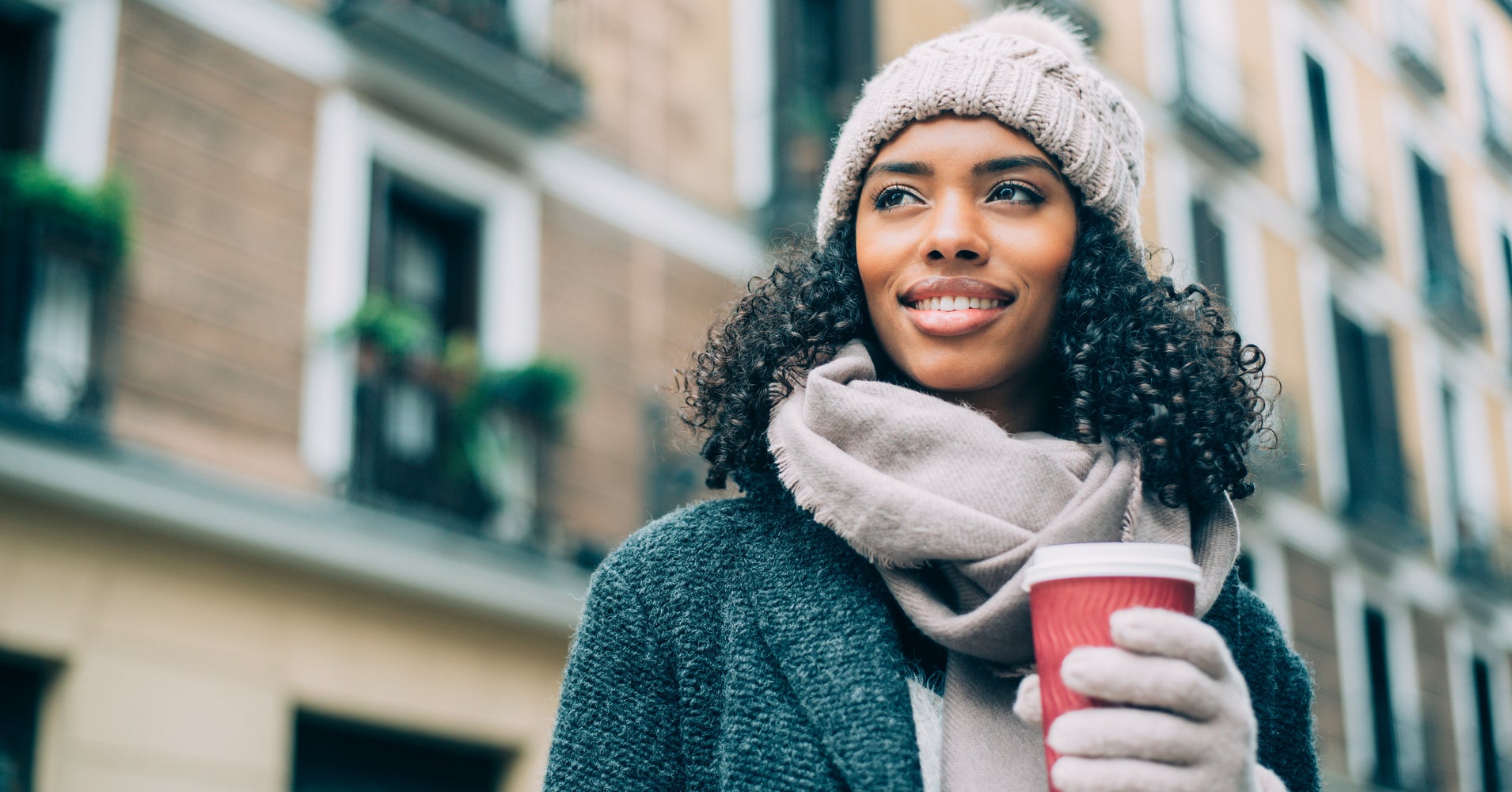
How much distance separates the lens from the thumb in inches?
57.6

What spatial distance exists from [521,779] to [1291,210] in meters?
13.1

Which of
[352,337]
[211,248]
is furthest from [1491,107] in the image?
[211,248]

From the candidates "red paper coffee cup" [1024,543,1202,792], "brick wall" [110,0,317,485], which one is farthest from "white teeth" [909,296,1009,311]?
"brick wall" [110,0,317,485]

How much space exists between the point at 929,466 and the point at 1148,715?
57 cm

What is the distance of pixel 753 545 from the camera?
2023 millimetres

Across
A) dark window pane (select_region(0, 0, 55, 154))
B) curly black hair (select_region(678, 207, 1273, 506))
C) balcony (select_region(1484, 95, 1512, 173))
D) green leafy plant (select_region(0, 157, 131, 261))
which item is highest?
balcony (select_region(1484, 95, 1512, 173))

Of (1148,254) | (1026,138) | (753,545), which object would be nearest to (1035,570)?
(753,545)

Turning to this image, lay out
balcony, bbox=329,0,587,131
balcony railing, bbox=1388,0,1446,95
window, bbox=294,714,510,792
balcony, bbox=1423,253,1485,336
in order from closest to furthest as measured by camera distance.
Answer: window, bbox=294,714,510,792 < balcony, bbox=329,0,587,131 < balcony, bbox=1423,253,1485,336 < balcony railing, bbox=1388,0,1446,95

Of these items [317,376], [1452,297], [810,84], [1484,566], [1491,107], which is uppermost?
[1491,107]

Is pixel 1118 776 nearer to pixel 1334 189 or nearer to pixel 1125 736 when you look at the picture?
pixel 1125 736

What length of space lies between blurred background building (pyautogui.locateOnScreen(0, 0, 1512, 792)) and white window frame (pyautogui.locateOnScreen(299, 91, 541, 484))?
0.02m

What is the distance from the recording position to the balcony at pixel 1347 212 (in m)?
19.8

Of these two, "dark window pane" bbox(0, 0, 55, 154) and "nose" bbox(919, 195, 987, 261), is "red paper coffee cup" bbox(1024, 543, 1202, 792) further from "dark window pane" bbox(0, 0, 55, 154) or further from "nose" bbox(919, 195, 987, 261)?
"dark window pane" bbox(0, 0, 55, 154)

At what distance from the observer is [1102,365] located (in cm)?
207
